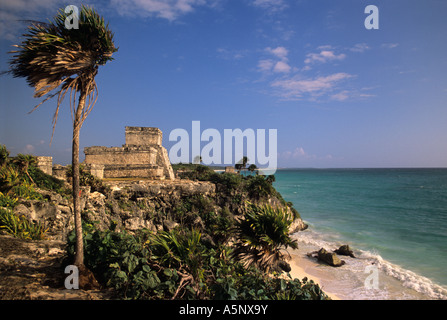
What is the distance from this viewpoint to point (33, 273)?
4031 millimetres

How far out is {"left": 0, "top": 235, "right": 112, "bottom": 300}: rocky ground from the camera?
11.0 ft

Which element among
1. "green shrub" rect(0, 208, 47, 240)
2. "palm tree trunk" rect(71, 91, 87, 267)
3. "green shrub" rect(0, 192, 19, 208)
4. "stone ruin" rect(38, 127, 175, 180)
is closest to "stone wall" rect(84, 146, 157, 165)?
"stone ruin" rect(38, 127, 175, 180)

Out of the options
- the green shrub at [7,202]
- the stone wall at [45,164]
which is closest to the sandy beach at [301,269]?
the green shrub at [7,202]

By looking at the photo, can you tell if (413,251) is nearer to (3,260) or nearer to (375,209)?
(375,209)

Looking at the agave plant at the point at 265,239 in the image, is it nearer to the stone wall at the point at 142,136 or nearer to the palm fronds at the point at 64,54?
the palm fronds at the point at 64,54

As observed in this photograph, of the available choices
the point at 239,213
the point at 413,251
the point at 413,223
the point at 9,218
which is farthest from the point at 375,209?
the point at 9,218

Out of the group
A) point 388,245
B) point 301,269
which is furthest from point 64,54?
point 388,245

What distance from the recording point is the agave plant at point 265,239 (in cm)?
505

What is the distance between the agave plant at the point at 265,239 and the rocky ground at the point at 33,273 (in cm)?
287

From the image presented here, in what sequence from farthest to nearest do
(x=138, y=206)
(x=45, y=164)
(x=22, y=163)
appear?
(x=138, y=206), (x=45, y=164), (x=22, y=163)

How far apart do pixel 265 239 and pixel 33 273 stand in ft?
14.5

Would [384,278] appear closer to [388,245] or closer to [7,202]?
[388,245]

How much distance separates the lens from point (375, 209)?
35.1 m
